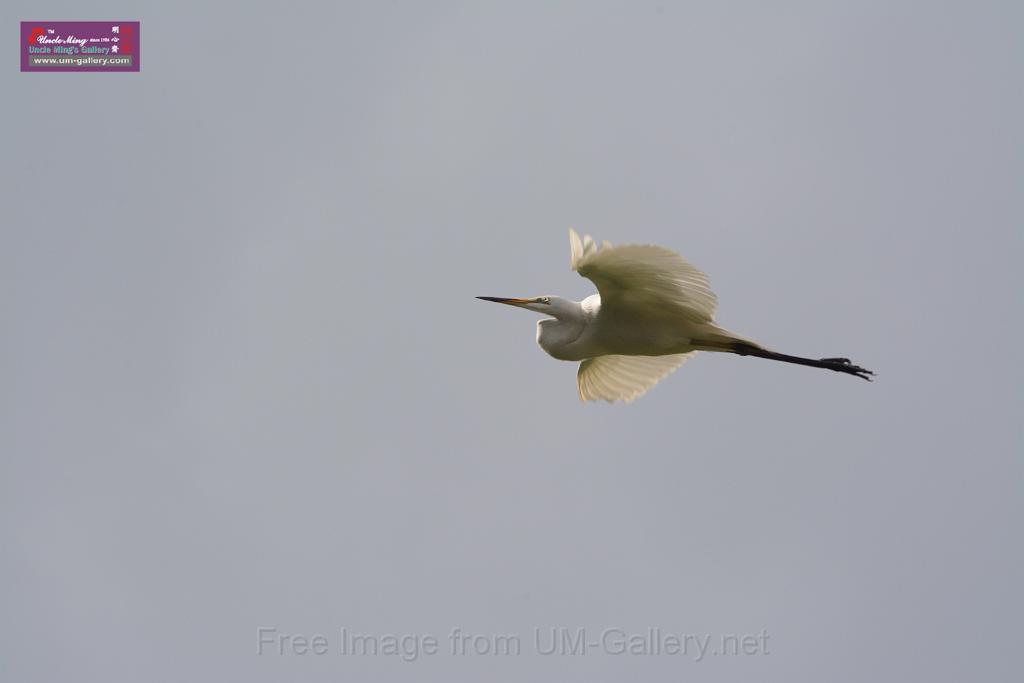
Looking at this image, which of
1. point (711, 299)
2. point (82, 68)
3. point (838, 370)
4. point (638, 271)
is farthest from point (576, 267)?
point (82, 68)

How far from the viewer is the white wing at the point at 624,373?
45.5 feet

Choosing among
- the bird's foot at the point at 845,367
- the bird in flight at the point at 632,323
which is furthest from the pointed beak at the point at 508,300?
the bird's foot at the point at 845,367

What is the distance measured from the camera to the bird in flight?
11.3 meters

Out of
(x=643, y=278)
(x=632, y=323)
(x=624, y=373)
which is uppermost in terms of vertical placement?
(x=643, y=278)

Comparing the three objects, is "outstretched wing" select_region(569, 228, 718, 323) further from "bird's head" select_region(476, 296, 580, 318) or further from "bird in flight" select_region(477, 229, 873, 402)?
"bird's head" select_region(476, 296, 580, 318)

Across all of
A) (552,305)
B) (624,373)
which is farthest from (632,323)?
(624,373)

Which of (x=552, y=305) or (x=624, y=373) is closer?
(x=552, y=305)

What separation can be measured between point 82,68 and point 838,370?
1198 cm

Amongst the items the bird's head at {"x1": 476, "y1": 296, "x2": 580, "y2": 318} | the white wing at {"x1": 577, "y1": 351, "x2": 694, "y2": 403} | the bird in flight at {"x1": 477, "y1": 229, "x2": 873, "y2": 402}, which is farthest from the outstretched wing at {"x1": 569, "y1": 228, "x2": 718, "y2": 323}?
the white wing at {"x1": 577, "y1": 351, "x2": 694, "y2": 403}

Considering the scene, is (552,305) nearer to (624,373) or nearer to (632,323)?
(632,323)

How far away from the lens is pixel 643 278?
38.1 ft

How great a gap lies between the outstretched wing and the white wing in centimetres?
163

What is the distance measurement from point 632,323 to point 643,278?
91cm

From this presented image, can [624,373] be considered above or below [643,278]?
below
